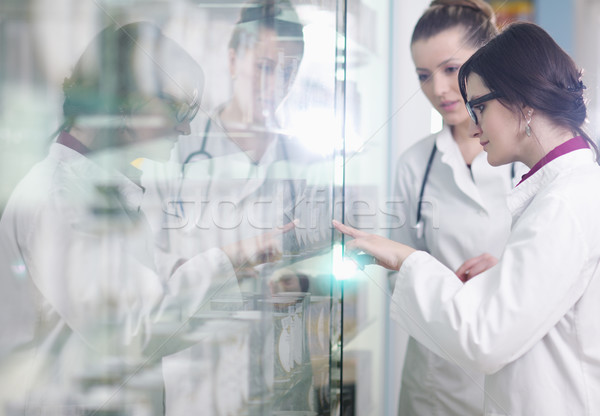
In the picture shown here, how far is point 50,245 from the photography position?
0.75 metres

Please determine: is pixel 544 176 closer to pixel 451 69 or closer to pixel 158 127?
pixel 451 69

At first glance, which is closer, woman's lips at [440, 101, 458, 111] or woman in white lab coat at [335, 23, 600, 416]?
woman in white lab coat at [335, 23, 600, 416]

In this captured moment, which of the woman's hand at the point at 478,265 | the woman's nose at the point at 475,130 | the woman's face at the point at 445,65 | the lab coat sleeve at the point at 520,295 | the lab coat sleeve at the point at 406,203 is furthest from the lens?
the lab coat sleeve at the point at 406,203

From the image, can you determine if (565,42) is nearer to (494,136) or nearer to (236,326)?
(494,136)

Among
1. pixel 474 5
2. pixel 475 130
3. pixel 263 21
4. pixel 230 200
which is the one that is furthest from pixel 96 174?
pixel 474 5

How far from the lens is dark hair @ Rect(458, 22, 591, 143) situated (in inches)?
25.9

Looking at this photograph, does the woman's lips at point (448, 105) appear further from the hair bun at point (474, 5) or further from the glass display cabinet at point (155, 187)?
the glass display cabinet at point (155, 187)

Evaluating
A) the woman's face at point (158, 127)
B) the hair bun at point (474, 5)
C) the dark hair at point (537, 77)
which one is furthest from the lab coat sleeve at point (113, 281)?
the hair bun at point (474, 5)

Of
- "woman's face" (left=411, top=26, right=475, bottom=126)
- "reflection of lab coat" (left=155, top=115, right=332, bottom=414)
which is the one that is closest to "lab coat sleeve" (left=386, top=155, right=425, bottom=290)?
"woman's face" (left=411, top=26, right=475, bottom=126)

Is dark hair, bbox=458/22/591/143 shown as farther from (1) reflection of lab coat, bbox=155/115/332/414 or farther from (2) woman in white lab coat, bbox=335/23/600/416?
(1) reflection of lab coat, bbox=155/115/332/414

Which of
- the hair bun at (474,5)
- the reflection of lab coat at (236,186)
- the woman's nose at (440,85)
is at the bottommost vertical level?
the reflection of lab coat at (236,186)

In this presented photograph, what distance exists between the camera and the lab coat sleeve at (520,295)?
58 cm

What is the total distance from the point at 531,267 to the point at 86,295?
59cm

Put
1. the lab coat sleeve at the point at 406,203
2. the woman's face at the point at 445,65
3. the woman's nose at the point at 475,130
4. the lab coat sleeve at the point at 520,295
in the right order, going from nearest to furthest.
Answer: the lab coat sleeve at the point at 520,295, the woman's nose at the point at 475,130, the woman's face at the point at 445,65, the lab coat sleeve at the point at 406,203
